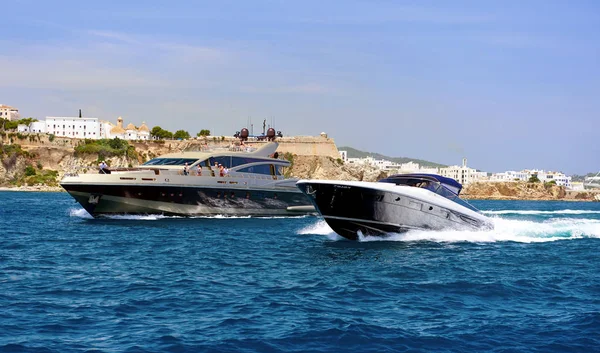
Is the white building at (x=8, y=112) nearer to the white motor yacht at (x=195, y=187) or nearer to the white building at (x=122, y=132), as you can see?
the white building at (x=122, y=132)

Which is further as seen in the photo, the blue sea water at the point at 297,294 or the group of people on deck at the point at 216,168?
the group of people on deck at the point at 216,168

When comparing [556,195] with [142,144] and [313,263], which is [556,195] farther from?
[313,263]

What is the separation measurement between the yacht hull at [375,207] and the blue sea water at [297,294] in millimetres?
506

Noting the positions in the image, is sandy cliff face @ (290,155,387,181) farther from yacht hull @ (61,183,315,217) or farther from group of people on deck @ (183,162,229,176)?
group of people on deck @ (183,162,229,176)

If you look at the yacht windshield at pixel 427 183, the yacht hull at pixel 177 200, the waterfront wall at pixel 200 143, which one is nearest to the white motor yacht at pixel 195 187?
the yacht hull at pixel 177 200

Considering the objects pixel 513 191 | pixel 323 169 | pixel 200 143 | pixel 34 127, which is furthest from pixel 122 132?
pixel 513 191

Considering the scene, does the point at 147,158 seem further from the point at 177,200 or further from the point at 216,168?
the point at 177,200

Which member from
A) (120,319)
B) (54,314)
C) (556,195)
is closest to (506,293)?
(120,319)

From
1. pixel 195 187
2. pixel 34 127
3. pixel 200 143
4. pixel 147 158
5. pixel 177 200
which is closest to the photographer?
pixel 177 200

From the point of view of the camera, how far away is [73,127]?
474 ft

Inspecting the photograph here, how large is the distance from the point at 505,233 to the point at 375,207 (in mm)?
7501

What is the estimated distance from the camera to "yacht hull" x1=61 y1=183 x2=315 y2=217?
3503 cm

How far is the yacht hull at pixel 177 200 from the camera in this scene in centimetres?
3503

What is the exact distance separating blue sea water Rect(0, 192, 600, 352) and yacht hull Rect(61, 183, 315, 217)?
28.0 ft
